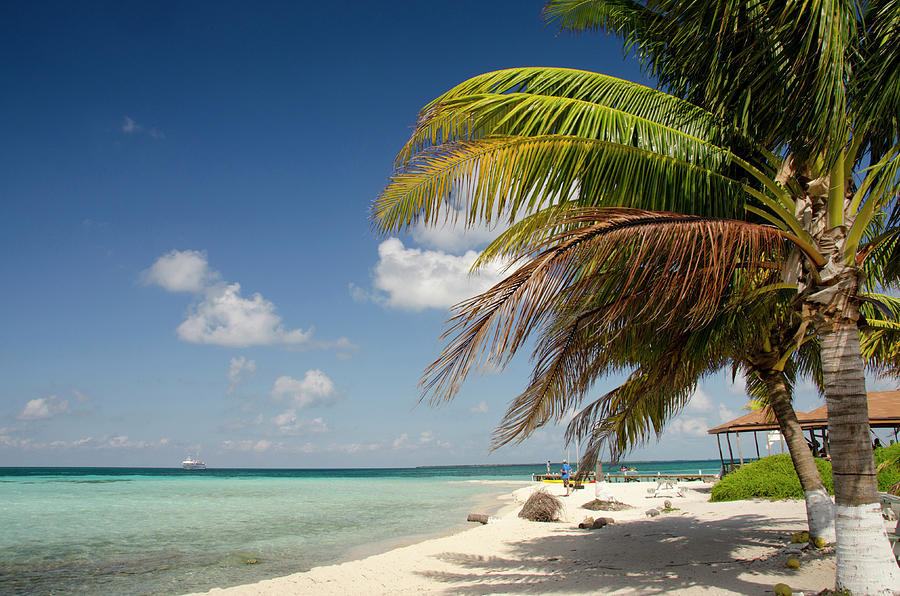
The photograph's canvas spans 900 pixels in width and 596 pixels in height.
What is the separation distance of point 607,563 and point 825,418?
1192 centimetres

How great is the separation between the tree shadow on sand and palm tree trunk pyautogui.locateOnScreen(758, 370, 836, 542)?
1.24 ft

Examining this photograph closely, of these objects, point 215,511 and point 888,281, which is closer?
point 888,281

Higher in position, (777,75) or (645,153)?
(777,75)

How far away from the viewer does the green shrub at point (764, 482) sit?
46.3 feet

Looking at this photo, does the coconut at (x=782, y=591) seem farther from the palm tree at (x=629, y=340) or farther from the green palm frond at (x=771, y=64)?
the green palm frond at (x=771, y=64)

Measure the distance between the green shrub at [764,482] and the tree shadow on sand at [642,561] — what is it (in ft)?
12.1

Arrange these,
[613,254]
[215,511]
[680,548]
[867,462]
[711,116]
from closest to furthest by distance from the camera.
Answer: [613,254]
[867,462]
[711,116]
[680,548]
[215,511]

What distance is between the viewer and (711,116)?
17.1ft

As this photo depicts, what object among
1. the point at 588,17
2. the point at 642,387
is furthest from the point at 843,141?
the point at 588,17

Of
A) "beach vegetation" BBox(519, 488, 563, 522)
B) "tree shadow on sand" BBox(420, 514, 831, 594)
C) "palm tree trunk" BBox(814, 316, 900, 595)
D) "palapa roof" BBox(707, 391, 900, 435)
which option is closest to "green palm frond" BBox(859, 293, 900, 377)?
"palm tree trunk" BBox(814, 316, 900, 595)

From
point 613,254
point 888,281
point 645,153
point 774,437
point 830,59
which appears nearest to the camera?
point 830,59

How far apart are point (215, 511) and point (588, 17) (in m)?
23.5

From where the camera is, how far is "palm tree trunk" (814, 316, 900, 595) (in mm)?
4039

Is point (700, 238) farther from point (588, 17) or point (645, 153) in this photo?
point (588, 17)
